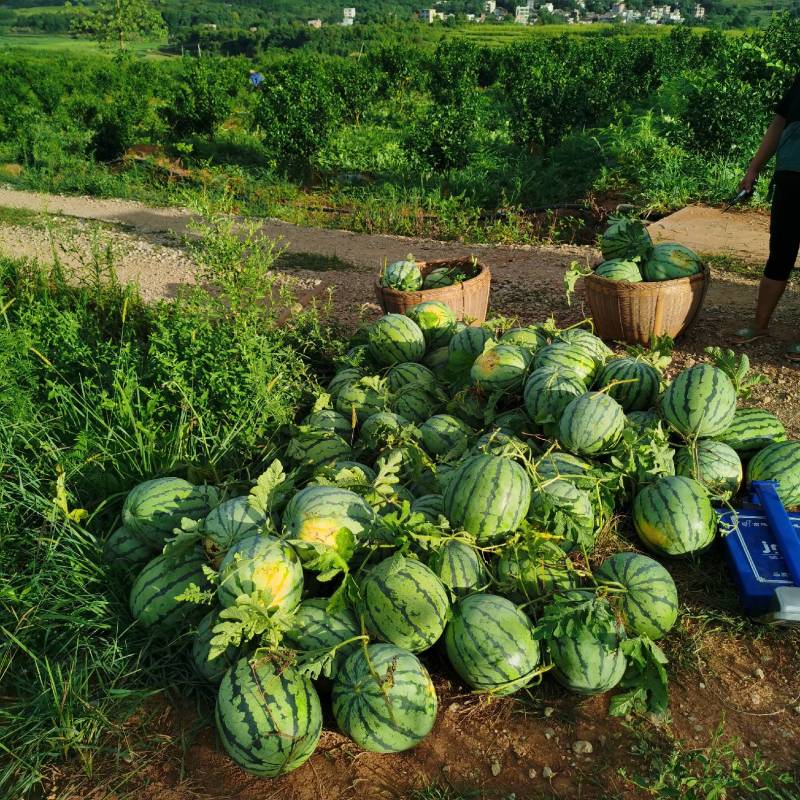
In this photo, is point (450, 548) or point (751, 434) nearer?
point (450, 548)

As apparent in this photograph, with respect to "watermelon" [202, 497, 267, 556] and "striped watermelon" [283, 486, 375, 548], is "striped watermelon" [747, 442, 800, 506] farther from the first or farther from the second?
"watermelon" [202, 497, 267, 556]

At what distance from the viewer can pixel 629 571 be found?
2.76m

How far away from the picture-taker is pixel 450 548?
8.89ft

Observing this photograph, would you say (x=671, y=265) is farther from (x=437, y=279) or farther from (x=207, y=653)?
(x=207, y=653)

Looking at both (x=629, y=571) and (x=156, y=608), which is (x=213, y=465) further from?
(x=629, y=571)

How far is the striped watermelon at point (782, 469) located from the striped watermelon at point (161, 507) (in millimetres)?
2568

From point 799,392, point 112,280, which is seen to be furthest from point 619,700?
point 112,280

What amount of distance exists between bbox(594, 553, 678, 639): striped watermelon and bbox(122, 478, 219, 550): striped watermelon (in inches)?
68.2

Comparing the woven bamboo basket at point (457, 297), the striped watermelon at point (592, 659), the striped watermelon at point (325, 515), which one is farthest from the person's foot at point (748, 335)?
the striped watermelon at point (325, 515)

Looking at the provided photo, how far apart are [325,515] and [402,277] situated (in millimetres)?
2736

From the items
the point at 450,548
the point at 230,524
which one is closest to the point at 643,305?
the point at 450,548

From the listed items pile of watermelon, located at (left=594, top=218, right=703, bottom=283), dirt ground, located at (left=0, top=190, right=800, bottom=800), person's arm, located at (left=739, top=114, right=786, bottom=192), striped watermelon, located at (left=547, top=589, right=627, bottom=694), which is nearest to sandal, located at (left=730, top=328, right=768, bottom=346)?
pile of watermelon, located at (left=594, top=218, right=703, bottom=283)

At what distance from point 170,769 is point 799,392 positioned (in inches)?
164

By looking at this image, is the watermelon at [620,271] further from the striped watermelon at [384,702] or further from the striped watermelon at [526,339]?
the striped watermelon at [384,702]
